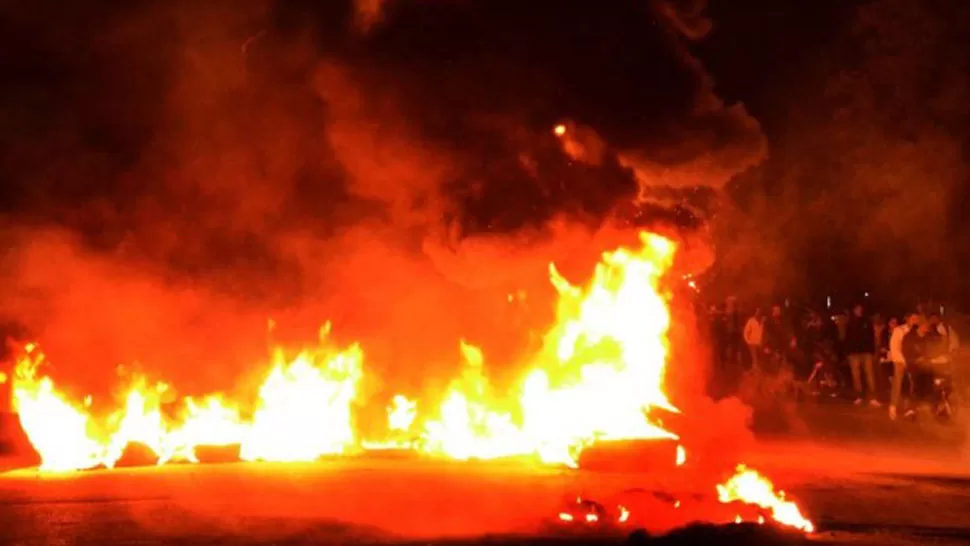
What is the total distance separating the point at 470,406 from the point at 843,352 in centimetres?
1097

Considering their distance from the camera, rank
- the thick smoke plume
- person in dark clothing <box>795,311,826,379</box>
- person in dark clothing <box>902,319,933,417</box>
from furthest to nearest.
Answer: person in dark clothing <box>795,311,826,379</box> < person in dark clothing <box>902,319,933,417</box> < the thick smoke plume

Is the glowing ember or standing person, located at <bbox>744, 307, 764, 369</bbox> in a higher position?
standing person, located at <bbox>744, 307, 764, 369</bbox>

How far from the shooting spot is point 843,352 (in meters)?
23.7

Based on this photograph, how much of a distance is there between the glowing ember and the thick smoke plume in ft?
14.7

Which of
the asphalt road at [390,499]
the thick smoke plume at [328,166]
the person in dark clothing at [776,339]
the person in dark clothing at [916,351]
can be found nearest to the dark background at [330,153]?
the thick smoke plume at [328,166]

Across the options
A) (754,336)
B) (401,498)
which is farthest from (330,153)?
(754,336)

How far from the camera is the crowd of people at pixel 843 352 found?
19877mm

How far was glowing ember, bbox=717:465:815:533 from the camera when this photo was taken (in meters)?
9.77

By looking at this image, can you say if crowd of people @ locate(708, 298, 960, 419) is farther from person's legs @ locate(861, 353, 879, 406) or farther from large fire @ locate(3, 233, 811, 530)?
large fire @ locate(3, 233, 811, 530)

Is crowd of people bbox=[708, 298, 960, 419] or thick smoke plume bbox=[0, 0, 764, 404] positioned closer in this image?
thick smoke plume bbox=[0, 0, 764, 404]

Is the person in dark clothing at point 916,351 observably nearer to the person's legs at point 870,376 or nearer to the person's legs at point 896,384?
the person's legs at point 896,384

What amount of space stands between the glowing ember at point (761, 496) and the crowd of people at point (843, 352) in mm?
9961

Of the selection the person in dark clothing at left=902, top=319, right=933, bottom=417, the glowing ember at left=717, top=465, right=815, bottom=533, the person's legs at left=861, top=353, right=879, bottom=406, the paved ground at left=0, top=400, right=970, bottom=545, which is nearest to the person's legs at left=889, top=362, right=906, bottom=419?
the person in dark clothing at left=902, top=319, right=933, bottom=417

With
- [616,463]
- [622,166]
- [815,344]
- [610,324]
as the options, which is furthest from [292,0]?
[815,344]
